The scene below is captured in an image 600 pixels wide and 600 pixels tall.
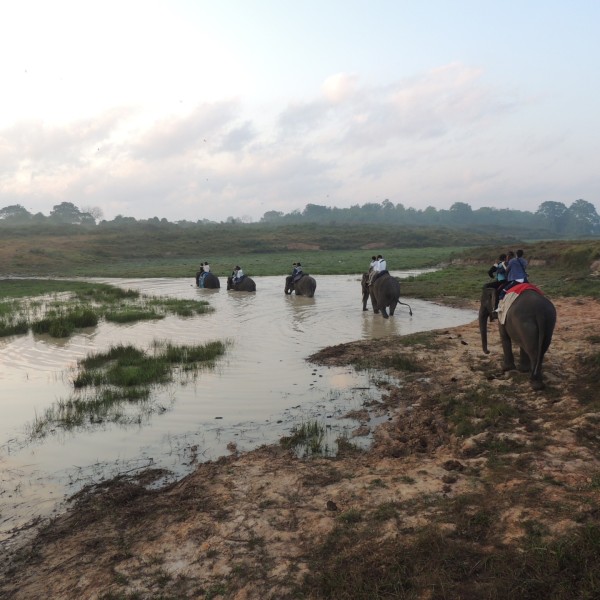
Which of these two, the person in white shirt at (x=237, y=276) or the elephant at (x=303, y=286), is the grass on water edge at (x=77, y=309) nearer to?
the elephant at (x=303, y=286)

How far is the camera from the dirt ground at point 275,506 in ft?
12.3

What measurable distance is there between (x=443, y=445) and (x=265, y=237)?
69126 mm

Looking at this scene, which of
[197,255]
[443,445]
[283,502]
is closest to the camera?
[283,502]

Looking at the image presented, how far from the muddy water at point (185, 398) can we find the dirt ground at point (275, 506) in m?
0.53

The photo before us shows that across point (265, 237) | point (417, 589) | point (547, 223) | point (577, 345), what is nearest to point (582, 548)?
point (417, 589)

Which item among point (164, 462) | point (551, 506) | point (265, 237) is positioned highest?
point (265, 237)

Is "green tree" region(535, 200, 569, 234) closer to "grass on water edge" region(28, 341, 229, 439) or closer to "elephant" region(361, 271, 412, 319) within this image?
"elephant" region(361, 271, 412, 319)

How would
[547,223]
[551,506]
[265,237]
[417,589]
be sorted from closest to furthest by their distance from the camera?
[417,589] → [551,506] → [265,237] → [547,223]

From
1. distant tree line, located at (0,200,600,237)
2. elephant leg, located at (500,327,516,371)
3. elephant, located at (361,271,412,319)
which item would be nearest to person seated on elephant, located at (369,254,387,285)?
elephant, located at (361,271,412,319)

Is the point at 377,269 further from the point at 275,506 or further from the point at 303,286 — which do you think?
the point at 275,506

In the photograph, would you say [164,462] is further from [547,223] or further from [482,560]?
[547,223]

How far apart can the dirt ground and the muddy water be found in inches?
21.0

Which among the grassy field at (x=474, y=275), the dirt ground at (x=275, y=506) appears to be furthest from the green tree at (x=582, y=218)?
the dirt ground at (x=275, y=506)

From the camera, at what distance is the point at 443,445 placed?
6.05 meters
